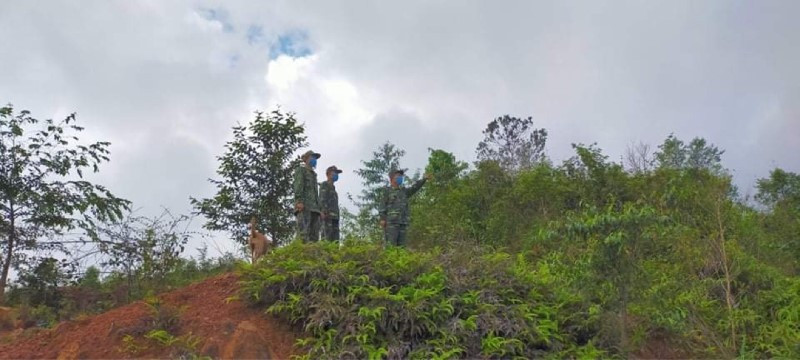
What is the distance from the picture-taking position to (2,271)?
1048 cm

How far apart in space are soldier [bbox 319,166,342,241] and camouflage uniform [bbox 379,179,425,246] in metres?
0.82

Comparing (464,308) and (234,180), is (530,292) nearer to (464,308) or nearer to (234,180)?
(464,308)

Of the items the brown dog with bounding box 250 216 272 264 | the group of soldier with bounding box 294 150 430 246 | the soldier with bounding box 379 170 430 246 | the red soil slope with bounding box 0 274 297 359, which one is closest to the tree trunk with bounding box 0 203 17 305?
the red soil slope with bounding box 0 274 297 359

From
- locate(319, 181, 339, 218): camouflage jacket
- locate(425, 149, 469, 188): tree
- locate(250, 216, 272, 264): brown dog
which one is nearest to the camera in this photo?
locate(250, 216, 272, 264): brown dog

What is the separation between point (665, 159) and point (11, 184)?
51.8ft

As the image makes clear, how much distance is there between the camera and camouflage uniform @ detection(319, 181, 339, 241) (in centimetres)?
1041

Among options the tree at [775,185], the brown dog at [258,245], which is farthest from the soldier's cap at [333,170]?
the tree at [775,185]

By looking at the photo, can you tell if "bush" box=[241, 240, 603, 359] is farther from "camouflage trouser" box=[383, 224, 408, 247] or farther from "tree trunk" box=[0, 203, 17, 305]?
"tree trunk" box=[0, 203, 17, 305]

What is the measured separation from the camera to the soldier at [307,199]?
9758 mm

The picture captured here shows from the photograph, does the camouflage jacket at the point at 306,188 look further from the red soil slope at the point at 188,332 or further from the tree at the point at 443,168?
the tree at the point at 443,168

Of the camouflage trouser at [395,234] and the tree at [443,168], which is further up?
the tree at [443,168]

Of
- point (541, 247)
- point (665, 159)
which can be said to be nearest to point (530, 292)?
point (541, 247)

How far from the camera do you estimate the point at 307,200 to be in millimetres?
9836

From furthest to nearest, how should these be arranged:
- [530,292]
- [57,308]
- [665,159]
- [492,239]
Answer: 1. [665,159]
2. [492,239]
3. [57,308]
4. [530,292]
